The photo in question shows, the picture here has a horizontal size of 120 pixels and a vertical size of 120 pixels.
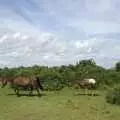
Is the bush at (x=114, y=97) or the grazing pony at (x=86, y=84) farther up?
the grazing pony at (x=86, y=84)

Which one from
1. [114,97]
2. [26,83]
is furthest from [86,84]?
[114,97]

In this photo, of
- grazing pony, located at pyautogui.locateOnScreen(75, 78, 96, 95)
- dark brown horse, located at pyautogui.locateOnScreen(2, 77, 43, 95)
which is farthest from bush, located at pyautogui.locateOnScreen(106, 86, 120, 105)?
grazing pony, located at pyautogui.locateOnScreen(75, 78, 96, 95)

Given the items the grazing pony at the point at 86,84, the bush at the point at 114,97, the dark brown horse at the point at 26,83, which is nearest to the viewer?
the bush at the point at 114,97

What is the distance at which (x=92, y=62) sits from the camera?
8612 cm

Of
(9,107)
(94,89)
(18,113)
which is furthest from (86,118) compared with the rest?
(94,89)

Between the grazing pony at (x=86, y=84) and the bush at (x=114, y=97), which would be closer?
the bush at (x=114, y=97)

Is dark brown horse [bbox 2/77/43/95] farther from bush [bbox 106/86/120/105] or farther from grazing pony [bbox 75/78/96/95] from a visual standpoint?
bush [bbox 106/86/120/105]

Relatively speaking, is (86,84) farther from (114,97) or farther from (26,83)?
(114,97)

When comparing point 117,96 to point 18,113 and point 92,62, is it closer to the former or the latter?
point 18,113

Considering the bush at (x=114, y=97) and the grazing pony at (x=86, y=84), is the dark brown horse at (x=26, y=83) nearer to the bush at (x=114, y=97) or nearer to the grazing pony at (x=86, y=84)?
the grazing pony at (x=86, y=84)

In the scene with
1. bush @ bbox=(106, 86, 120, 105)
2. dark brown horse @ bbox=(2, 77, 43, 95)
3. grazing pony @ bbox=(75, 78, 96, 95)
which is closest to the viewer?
bush @ bbox=(106, 86, 120, 105)

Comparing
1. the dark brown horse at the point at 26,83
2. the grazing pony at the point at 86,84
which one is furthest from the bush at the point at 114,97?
the grazing pony at the point at 86,84

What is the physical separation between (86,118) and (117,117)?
1981mm

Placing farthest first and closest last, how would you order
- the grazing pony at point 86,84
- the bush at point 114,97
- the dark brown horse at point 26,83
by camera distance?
the grazing pony at point 86,84 < the dark brown horse at point 26,83 < the bush at point 114,97
